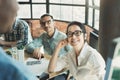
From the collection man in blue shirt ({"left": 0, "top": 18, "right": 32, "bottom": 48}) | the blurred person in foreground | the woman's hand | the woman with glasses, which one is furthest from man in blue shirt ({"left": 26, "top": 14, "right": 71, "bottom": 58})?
the blurred person in foreground

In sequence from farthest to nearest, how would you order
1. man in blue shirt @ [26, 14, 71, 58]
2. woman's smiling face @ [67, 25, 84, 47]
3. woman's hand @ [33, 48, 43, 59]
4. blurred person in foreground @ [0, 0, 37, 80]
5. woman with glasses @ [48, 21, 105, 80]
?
1. man in blue shirt @ [26, 14, 71, 58]
2. woman's hand @ [33, 48, 43, 59]
3. woman's smiling face @ [67, 25, 84, 47]
4. woman with glasses @ [48, 21, 105, 80]
5. blurred person in foreground @ [0, 0, 37, 80]

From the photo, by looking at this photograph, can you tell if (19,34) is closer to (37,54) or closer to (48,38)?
(48,38)

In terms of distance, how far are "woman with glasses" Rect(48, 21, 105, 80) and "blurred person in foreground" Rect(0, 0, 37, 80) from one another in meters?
1.48

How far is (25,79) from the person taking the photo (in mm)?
705

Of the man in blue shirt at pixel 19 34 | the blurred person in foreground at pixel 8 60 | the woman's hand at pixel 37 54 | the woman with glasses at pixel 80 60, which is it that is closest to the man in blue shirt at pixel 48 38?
the woman's hand at pixel 37 54

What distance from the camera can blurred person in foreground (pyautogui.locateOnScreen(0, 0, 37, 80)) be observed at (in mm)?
689

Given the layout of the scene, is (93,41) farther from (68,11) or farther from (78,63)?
(78,63)

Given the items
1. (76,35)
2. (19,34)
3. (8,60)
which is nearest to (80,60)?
(76,35)

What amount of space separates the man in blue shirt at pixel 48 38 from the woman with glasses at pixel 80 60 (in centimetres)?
56

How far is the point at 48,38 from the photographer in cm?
328

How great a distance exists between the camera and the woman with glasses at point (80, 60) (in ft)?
7.09

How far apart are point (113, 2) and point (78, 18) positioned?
246cm

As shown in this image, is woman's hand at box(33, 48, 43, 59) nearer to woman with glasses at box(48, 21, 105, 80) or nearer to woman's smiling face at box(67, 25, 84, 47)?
woman with glasses at box(48, 21, 105, 80)

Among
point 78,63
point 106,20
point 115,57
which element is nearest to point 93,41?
point 106,20
